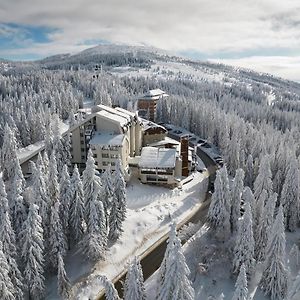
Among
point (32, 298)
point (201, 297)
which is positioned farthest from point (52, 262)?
point (201, 297)

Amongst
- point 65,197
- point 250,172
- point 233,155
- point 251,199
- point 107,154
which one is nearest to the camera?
point 65,197

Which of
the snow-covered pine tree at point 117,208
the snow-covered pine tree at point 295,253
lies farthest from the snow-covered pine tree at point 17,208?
the snow-covered pine tree at point 295,253

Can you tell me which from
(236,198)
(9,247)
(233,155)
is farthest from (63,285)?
(233,155)

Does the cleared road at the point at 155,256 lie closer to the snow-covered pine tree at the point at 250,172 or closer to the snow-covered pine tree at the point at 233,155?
the snow-covered pine tree at the point at 250,172

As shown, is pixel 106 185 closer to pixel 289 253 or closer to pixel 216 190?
pixel 216 190

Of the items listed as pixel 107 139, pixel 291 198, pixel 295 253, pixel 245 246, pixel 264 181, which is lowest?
pixel 295 253

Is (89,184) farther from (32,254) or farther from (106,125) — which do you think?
(106,125)
